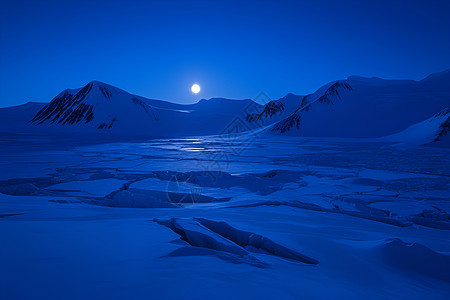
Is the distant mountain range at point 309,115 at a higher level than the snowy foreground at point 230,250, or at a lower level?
higher

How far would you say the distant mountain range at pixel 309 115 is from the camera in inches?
1268

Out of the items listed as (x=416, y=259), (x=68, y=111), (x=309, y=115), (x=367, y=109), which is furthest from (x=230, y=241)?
(x=68, y=111)

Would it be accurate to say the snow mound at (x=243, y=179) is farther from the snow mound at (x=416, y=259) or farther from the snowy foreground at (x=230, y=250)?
the snow mound at (x=416, y=259)

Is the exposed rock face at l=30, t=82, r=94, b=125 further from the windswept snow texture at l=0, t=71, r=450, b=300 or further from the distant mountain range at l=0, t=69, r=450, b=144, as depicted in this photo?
the windswept snow texture at l=0, t=71, r=450, b=300

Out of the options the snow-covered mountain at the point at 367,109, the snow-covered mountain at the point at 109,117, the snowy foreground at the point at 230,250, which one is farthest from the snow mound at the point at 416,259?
the snow-covered mountain at the point at 109,117

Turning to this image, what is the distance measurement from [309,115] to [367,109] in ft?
26.0

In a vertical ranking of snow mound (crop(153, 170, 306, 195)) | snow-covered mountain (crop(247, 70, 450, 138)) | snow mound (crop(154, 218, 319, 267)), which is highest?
snow-covered mountain (crop(247, 70, 450, 138))

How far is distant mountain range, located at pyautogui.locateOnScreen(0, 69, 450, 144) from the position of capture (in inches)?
1268

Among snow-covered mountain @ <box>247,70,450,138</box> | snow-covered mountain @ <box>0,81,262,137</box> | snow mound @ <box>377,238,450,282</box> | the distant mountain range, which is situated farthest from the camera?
snow-covered mountain @ <box>0,81,262,137</box>

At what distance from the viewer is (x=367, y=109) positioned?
36750 millimetres

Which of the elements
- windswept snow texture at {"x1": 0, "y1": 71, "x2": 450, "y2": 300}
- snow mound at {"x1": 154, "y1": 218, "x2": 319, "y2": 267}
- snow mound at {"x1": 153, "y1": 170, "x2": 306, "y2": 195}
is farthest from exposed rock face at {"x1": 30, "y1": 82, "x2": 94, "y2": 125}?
snow mound at {"x1": 154, "y1": 218, "x2": 319, "y2": 267}

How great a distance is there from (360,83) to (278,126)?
17.8m

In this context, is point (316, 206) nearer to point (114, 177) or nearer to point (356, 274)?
point (356, 274)

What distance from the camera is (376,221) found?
10.8ft
